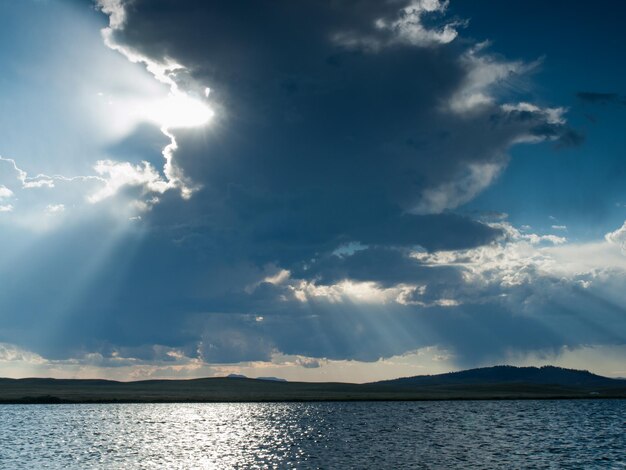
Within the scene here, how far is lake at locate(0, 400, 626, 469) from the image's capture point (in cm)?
6359

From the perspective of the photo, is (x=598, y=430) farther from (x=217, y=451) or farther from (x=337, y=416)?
(x=217, y=451)

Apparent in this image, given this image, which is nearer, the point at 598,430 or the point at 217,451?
the point at 217,451

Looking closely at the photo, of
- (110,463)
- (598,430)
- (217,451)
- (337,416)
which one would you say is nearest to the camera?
(110,463)

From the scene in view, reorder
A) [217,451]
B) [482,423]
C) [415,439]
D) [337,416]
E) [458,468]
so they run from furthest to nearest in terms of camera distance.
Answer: [337,416]
[482,423]
[415,439]
[217,451]
[458,468]

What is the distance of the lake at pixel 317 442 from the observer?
63594 millimetres

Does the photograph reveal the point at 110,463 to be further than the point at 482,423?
No

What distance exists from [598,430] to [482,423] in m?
18.5

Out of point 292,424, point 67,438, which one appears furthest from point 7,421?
point 292,424

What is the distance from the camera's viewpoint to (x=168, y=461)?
65625mm

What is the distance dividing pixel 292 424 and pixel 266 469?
54610 millimetres

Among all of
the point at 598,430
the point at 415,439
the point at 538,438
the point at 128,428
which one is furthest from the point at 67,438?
the point at 598,430

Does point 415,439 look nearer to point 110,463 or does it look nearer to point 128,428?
point 110,463

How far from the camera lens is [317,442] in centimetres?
8181

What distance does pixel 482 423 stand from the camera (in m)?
108
